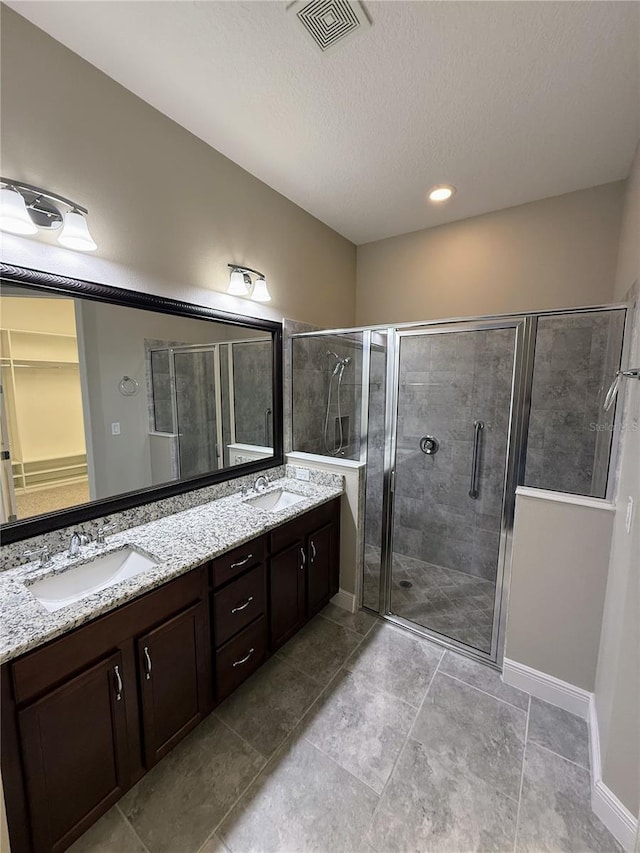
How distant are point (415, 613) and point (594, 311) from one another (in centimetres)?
213

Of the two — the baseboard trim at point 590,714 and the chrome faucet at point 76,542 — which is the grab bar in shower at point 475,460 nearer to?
the baseboard trim at point 590,714

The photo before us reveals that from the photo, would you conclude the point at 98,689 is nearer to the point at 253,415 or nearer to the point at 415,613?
the point at 253,415

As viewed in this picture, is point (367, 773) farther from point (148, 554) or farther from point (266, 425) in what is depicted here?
point (266, 425)

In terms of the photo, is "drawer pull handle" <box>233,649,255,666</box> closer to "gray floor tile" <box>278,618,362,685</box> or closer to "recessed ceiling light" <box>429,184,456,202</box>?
"gray floor tile" <box>278,618,362,685</box>

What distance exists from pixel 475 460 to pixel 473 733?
170 centimetres

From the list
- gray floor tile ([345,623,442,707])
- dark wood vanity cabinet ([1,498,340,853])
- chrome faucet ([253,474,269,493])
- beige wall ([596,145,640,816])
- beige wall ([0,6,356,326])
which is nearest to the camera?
dark wood vanity cabinet ([1,498,340,853])

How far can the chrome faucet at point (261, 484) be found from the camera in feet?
7.64

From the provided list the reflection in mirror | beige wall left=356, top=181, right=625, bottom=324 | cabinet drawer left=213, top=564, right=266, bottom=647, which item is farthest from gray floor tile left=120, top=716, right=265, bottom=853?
beige wall left=356, top=181, right=625, bottom=324

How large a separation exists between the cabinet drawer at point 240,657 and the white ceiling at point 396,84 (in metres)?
2.55

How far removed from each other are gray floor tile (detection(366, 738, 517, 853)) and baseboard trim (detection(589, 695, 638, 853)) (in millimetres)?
315

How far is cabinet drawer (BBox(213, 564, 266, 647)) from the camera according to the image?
1.57 m

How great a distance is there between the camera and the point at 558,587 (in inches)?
69.1

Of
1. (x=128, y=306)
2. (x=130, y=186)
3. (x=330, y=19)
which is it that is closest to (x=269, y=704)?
(x=128, y=306)

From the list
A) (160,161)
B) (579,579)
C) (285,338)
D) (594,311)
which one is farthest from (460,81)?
(579,579)
